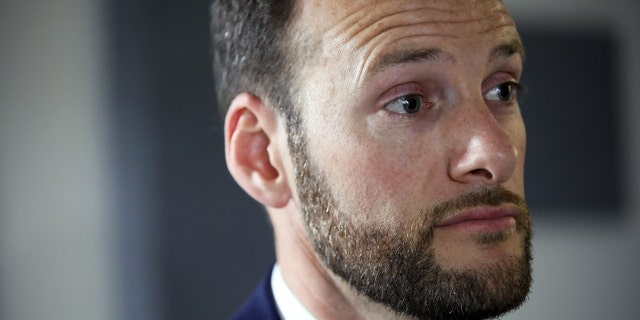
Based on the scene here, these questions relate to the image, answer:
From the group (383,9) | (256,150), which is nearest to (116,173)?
(256,150)

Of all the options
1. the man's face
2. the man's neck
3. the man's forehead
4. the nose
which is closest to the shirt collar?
the man's neck

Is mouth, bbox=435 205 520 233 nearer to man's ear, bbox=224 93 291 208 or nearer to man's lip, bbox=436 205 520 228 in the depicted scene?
man's lip, bbox=436 205 520 228

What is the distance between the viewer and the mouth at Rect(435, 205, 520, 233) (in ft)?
4.90

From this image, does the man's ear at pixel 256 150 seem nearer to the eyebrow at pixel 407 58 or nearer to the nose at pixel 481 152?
the eyebrow at pixel 407 58

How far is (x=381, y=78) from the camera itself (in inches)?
60.6

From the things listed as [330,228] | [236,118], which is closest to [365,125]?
[330,228]

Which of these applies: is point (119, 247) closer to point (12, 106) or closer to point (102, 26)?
point (12, 106)

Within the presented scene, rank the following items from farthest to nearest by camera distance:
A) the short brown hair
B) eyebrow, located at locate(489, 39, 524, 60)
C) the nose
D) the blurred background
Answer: the blurred background, the short brown hair, eyebrow, located at locate(489, 39, 524, 60), the nose

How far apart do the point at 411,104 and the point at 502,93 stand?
251 millimetres

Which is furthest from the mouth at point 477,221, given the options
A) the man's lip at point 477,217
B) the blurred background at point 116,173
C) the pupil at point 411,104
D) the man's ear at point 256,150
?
→ the blurred background at point 116,173

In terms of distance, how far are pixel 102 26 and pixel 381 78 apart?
78.8 inches

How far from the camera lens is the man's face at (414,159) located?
59.0 inches

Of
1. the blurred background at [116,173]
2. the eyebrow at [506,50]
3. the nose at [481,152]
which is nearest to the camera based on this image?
the nose at [481,152]

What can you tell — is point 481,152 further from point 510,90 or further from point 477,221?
point 510,90
